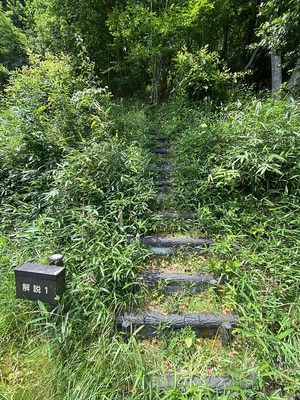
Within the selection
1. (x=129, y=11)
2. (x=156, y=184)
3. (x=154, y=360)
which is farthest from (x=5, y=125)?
(x=129, y=11)

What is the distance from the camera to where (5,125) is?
3.01 meters

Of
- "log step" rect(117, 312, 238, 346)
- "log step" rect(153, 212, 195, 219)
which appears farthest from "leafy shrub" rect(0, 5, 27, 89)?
"log step" rect(117, 312, 238, 346)

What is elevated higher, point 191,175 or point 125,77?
point 125,77

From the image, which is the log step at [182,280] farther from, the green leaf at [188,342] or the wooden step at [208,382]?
the wooden step at [208,382]

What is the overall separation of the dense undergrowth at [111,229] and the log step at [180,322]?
0.10m

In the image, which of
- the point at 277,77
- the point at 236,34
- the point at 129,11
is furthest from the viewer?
the point at 236,34

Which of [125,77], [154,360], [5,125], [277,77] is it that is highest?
[125,77]

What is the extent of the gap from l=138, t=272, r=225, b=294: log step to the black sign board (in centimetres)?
70

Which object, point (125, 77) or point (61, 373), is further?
point (125, 77)

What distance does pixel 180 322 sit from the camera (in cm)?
156

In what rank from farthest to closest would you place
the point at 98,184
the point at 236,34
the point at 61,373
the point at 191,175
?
the point at 236,34 < the point at 191,175 < the point at 98,184 < the point at 61,373

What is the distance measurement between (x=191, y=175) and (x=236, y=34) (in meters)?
7.08

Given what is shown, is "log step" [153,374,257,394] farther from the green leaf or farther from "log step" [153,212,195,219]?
"log step" [153,212,195,219]

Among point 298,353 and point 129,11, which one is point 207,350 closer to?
point 298,353
